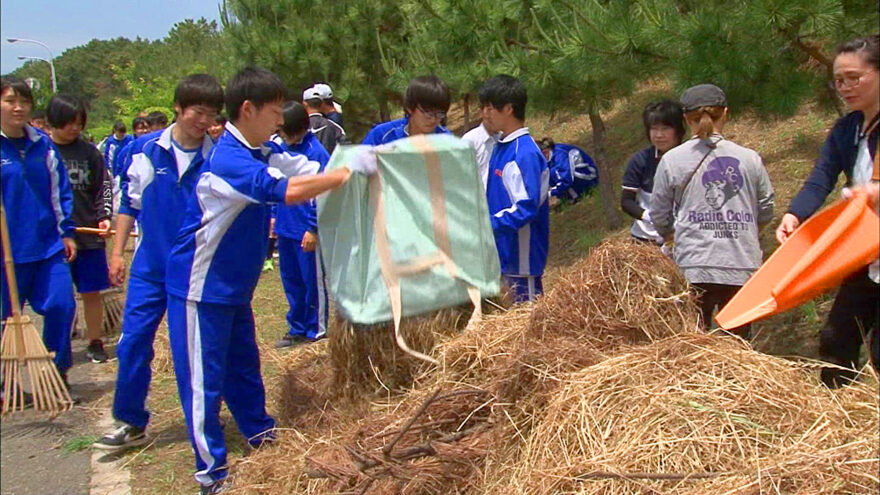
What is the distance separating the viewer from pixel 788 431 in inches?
100.0

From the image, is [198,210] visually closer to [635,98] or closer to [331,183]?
[331,183]

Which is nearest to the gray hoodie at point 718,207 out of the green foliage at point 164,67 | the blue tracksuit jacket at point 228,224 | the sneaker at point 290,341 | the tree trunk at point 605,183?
the blue tracksuit jacket at point 228,224

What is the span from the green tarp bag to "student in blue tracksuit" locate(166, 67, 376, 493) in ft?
0.42

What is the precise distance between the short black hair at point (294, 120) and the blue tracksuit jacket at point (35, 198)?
65.3 inches

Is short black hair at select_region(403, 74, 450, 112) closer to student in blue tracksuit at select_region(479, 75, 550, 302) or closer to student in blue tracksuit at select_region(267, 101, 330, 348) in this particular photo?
student in blue tracksuit at select_region(479, 75, 550, 302)

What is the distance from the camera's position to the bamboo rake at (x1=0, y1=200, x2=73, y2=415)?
1848 millimetres

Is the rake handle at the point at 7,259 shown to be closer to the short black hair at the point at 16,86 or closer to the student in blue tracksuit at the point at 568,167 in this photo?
the short black hair at the point at 16,86

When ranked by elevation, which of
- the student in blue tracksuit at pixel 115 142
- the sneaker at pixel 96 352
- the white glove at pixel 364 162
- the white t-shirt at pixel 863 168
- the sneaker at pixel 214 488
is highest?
the student in blue tracksuit at pixel 115 142

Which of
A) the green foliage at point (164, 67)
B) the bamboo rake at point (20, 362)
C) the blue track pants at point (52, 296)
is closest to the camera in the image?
the bamboo rake at point (20, 362)

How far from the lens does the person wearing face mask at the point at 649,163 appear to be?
4.29 meters

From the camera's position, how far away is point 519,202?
4.08m

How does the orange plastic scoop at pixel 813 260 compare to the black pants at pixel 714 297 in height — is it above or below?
above

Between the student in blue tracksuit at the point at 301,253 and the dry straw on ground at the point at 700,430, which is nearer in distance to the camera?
the dry straw on ground at the point at 700,430

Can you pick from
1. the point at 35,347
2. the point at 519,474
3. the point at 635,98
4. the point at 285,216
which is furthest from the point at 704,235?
the point at 635,98
